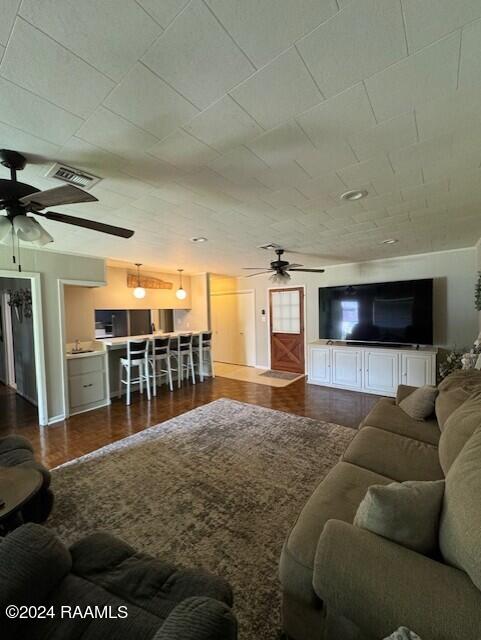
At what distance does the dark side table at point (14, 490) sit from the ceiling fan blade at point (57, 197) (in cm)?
170

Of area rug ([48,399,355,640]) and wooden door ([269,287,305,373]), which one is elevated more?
wooden door ([269,287,305,373])

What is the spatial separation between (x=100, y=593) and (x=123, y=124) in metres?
2.01

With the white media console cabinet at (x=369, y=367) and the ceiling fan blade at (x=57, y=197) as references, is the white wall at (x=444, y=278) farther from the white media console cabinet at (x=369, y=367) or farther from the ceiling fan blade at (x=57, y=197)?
the ceiling fan blade at (x=57, y=197)

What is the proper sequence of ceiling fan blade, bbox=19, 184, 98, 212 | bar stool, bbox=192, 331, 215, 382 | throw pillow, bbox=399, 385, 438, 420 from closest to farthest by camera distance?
ceiling fan blade, bbox=19, 184, 98, 212 → throw pillow, bbox=399, 385, 438, 420 → bar stool, bbox=192, 331, 215, 382

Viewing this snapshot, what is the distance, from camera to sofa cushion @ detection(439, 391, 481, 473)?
1492mm

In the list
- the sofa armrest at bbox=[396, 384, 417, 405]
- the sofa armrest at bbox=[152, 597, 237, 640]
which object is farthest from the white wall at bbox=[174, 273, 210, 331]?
the sofa armrest at bbox=[152, 597, 237, 640]

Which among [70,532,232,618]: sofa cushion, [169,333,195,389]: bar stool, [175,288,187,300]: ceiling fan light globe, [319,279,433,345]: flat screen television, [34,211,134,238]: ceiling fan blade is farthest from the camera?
[175,288,187,300]: ceiling fan light globe

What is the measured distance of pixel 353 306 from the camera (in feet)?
17.1

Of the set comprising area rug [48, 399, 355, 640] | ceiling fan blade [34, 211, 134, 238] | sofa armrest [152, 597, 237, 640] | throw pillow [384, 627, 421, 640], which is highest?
ceiling fan blade [34, 211, 134, 238]

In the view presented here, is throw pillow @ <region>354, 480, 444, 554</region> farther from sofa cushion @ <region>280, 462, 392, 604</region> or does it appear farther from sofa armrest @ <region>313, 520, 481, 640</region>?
sofa cushion @ <region>280, 462, 392, 604</region>

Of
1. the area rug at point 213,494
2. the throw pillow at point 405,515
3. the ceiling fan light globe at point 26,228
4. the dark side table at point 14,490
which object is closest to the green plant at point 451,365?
the area rug at point 213,494

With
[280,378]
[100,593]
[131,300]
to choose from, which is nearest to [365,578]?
[100,593]

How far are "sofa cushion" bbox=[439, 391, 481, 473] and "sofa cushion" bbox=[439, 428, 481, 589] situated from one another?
1.31 feet

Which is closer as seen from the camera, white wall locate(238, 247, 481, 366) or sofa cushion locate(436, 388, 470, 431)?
sofa cushion locate(436, 388, 470, 431)
